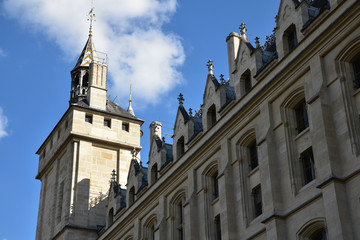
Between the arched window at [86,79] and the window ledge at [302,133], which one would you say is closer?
the window ledge at [302,133]

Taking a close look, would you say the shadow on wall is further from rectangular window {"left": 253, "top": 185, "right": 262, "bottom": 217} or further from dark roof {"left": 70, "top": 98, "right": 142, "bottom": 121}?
rectangular window {"left": 253, "top": 185, "right": 262, "bottom": 217}

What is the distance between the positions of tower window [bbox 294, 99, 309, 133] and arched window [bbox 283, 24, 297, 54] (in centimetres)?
334

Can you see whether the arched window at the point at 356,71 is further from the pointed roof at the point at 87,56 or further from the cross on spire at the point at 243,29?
the pointed roof at the point at 87,56

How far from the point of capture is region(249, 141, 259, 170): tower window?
1475 inches

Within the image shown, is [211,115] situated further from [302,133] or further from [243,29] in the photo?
[302,133]

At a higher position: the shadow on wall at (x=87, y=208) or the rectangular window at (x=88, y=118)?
the rectangular window at (x=88, y=118)

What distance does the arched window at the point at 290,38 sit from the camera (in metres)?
36.6

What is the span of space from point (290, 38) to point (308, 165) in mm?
7827

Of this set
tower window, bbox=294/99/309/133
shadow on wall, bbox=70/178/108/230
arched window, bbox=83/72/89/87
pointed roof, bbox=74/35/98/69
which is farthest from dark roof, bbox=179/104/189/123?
pointed roof, bbox=74/35/98/69

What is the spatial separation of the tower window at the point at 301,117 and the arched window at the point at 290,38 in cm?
334

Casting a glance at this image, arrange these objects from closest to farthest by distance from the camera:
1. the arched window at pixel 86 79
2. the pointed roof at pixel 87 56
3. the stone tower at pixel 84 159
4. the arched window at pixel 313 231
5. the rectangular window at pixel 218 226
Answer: the arched window at pixel 313 231 → the rectangular window at pixel 218 226 → the stone tower at pixel 84 159 → the arched window at pixel 86 79 → the pointed roof at pixel 87 56

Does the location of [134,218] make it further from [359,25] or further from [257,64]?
[359,25]

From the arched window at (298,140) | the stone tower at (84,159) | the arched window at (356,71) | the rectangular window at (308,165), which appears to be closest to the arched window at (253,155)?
the arched window at (298,140)

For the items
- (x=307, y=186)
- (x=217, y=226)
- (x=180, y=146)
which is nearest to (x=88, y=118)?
(x=180, y=146)
